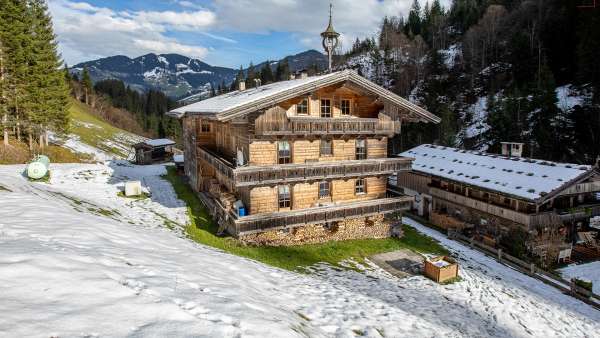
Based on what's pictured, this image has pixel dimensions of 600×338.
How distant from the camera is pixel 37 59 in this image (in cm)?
3872

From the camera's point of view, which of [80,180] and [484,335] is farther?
[80,180]

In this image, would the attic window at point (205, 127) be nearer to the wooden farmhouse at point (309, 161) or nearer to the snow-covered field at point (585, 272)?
the wooden farmhouse at point (309, 161)

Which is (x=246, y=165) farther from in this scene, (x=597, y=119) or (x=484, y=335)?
Answer: (x=597, y=119)

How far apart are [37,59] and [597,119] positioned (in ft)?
232

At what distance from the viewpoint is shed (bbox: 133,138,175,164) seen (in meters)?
47.2

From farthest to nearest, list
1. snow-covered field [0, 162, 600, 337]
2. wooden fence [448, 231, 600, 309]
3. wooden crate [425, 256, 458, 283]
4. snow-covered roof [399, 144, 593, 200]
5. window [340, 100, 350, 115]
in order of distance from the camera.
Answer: snow-covered roof [399, 144, 593, 200] → window [340, 100, 350, 115] → wooden fence [448, 231, 600, 309] → wooden crate [425, 256, 458, 283] → snow-covered field [0, 162, 600, 337]

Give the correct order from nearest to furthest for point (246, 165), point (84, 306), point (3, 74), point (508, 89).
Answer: point (84, 306) → point (246, 165) → point (3, 74) → point (508, 89)

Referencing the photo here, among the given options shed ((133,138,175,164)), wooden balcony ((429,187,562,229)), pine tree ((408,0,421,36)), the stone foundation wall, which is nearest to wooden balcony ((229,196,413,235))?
the stone foundation wall

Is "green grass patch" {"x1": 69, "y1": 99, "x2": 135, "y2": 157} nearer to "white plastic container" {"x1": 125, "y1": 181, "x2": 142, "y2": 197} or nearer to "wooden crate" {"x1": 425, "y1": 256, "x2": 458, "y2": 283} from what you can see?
"white plastic container" {"x1": 125, "y1": 181, "x2": 142, "y2": 197}

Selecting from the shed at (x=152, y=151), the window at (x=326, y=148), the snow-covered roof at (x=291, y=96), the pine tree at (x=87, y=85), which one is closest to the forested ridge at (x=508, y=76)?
the snow-covered roof at (x=291, y=96)

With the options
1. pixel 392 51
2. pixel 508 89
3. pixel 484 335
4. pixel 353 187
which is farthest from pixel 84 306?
pixel 392 51

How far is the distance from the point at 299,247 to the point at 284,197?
10.9ft

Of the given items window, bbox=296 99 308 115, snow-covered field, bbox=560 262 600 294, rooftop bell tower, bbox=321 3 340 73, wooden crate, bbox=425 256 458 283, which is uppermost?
rooftop bell tower, bbox=321 3 340 73

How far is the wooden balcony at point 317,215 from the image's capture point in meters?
20.4
